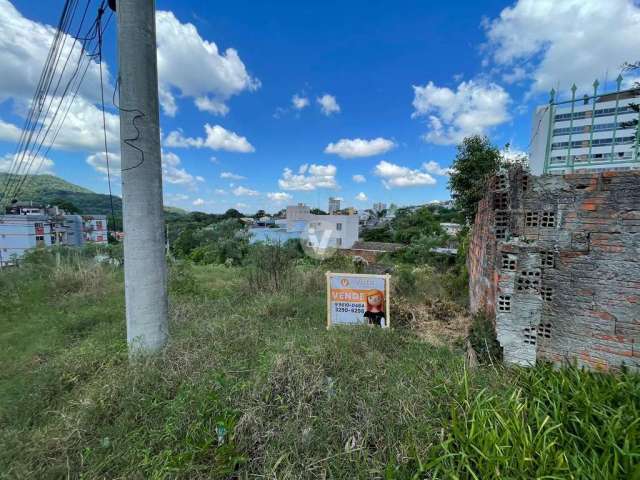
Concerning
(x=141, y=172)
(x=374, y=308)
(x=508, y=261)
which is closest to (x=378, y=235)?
(x=374, y=308)

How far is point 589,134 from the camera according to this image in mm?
2625

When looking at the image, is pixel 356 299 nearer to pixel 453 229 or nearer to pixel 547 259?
pixel 547 259

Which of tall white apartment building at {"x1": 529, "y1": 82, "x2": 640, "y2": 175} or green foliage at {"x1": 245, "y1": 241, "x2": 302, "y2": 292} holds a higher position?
tall white apartment building at {"x1": 529, "y1": 82, "x2": 640, "y2": 175}

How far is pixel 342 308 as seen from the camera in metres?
3.88

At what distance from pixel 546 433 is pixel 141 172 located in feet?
12.4

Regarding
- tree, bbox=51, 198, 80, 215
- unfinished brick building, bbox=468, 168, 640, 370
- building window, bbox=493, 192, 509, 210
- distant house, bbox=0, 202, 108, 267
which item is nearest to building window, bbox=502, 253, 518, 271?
unfinished brick building, bbox=468, 168, 640, 370

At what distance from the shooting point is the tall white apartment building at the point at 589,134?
2473 millimetres

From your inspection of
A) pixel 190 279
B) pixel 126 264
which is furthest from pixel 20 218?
→ pixel 126 264

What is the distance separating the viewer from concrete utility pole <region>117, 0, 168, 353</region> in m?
2.62

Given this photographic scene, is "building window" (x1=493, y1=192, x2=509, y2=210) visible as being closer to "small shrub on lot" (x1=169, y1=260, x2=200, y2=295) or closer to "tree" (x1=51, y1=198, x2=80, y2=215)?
"small shrub on lot" (x1=169, y1=260, x2=200, y2=295)

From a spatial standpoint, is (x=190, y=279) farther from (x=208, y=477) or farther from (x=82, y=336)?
(x=208, y=477)

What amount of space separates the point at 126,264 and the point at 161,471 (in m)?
1.89

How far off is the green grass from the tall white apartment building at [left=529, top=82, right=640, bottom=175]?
1936mm

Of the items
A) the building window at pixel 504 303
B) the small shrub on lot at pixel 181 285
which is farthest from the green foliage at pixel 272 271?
the building window at pixel 504 303
